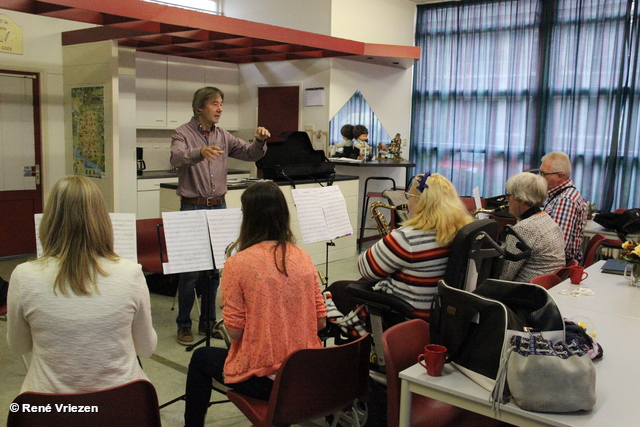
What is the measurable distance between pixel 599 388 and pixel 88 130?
536 centimetres

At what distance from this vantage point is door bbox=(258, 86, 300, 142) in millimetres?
7562

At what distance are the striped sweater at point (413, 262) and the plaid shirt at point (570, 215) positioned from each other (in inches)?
70.4

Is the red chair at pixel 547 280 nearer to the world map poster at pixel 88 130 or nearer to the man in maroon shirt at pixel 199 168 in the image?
the man in maroon shirt at pixel 199 168

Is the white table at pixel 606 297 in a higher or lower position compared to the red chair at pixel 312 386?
higher

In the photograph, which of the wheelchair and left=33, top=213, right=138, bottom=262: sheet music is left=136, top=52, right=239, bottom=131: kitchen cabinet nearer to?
left=33, top=213, right=138, bottom=262: sheet music

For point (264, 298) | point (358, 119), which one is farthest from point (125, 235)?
point (358, 119)

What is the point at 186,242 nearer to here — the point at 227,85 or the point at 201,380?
the point at 201,380

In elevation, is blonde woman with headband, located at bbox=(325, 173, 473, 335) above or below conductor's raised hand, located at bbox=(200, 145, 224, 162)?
below

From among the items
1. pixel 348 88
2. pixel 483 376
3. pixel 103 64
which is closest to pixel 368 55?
pixel 348 88

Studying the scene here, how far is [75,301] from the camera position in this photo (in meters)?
1.81

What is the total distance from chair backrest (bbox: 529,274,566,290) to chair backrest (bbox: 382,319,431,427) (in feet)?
3.57

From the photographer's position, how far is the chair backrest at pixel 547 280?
306 cm

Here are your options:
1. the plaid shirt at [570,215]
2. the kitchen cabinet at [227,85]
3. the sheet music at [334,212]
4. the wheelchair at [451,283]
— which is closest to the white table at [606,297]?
the wheelchair at [451,283]

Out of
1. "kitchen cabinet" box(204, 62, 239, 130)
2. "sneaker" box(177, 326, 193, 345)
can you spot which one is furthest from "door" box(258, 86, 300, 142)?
"sneaker" box(177, 326, 193, 345)
